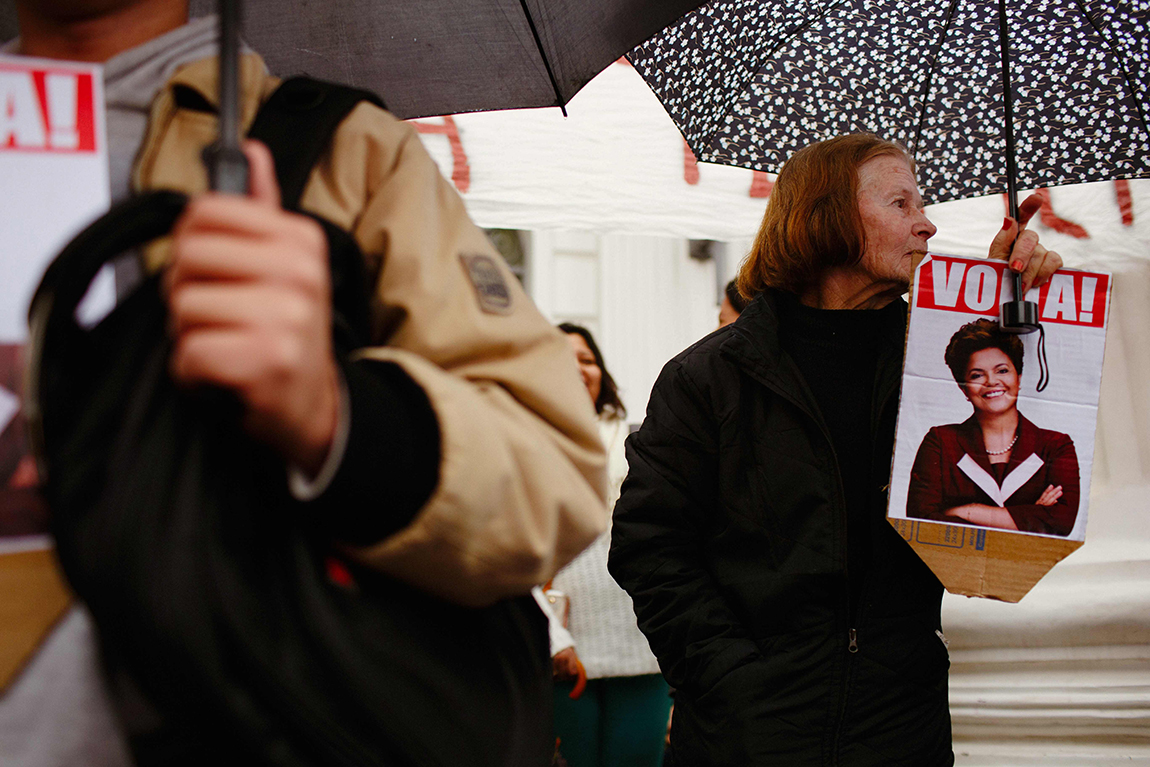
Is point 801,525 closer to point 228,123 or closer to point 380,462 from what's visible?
point 380,462

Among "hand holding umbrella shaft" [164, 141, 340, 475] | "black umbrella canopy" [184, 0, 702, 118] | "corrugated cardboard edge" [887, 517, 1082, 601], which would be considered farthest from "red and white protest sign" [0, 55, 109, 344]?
"corrugated cardboard edge" [887, 517, 1082, 601]

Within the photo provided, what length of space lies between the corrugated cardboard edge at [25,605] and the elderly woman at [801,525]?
3.99ft

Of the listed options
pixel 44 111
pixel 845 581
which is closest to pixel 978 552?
pixel 845 581

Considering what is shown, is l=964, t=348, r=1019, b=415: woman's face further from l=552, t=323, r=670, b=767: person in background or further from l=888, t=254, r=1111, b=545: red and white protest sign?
l=552, t=323, r=670, b=767: person in background

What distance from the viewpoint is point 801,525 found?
1.65 m

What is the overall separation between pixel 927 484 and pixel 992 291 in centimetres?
39

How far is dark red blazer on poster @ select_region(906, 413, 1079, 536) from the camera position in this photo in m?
1.51

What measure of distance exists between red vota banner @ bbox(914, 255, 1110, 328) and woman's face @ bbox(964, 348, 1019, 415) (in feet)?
0.29

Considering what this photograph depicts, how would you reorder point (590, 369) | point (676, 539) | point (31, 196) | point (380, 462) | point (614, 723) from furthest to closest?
point (590, 369), point (614, 723), point (676, 539), point (31, 196), point (380, 462)

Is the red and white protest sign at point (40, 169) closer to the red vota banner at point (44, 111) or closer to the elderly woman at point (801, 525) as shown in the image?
the red vota banner at point (44, 111)

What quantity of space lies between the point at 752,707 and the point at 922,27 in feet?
5.41

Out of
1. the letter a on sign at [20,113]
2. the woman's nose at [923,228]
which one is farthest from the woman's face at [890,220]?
the letter a on sign at [20,113]

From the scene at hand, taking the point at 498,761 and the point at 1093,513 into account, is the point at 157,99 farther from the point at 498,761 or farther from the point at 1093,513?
the point at 1093,513

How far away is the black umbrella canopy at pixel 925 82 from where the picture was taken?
1966 mm
